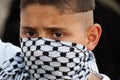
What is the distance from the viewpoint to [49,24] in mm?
2695

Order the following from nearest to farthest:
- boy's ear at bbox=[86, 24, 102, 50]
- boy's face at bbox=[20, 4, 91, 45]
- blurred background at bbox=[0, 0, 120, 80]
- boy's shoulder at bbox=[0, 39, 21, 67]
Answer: boy's face at bbox=[20, 4, 91, 45] < boy's ear at bbox=[86, 24, 102, 50] < boy's shoulder at bbox=[0, 39, 21, 67] < blurred background at bbox=[0, 0, 120, 80]

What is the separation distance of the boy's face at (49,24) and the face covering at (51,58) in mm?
32

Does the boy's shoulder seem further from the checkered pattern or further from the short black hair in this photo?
the short black hair

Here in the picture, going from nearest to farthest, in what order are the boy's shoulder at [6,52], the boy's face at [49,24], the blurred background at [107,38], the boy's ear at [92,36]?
the boy's face at [49,24] < the boy's ear at [92,36] < the boy's shoulder at [6,52] < the blurred background at [107,38]

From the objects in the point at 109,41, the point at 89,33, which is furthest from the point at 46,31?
the point at 109,41

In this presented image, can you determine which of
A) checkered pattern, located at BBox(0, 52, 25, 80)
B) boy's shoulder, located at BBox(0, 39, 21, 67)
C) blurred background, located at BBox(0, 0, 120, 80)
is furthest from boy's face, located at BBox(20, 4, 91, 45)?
blurred background, located at BBox(0, 0, 120, 80)

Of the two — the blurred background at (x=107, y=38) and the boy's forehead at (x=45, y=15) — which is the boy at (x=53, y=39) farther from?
the blurred background at (x=107, y=38)

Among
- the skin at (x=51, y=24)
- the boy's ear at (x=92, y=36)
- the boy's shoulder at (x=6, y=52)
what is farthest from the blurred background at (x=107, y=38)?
the skin at (x=51, y=24)

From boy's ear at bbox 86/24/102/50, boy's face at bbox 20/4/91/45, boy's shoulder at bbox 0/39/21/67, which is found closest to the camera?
boy's face at bbox 20/4/91/45

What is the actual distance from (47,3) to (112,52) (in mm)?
3011

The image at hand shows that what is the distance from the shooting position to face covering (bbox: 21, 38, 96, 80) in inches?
106

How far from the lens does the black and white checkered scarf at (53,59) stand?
270 cm

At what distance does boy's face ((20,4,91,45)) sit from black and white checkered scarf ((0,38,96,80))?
33 millimetres

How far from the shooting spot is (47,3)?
8.93ft
